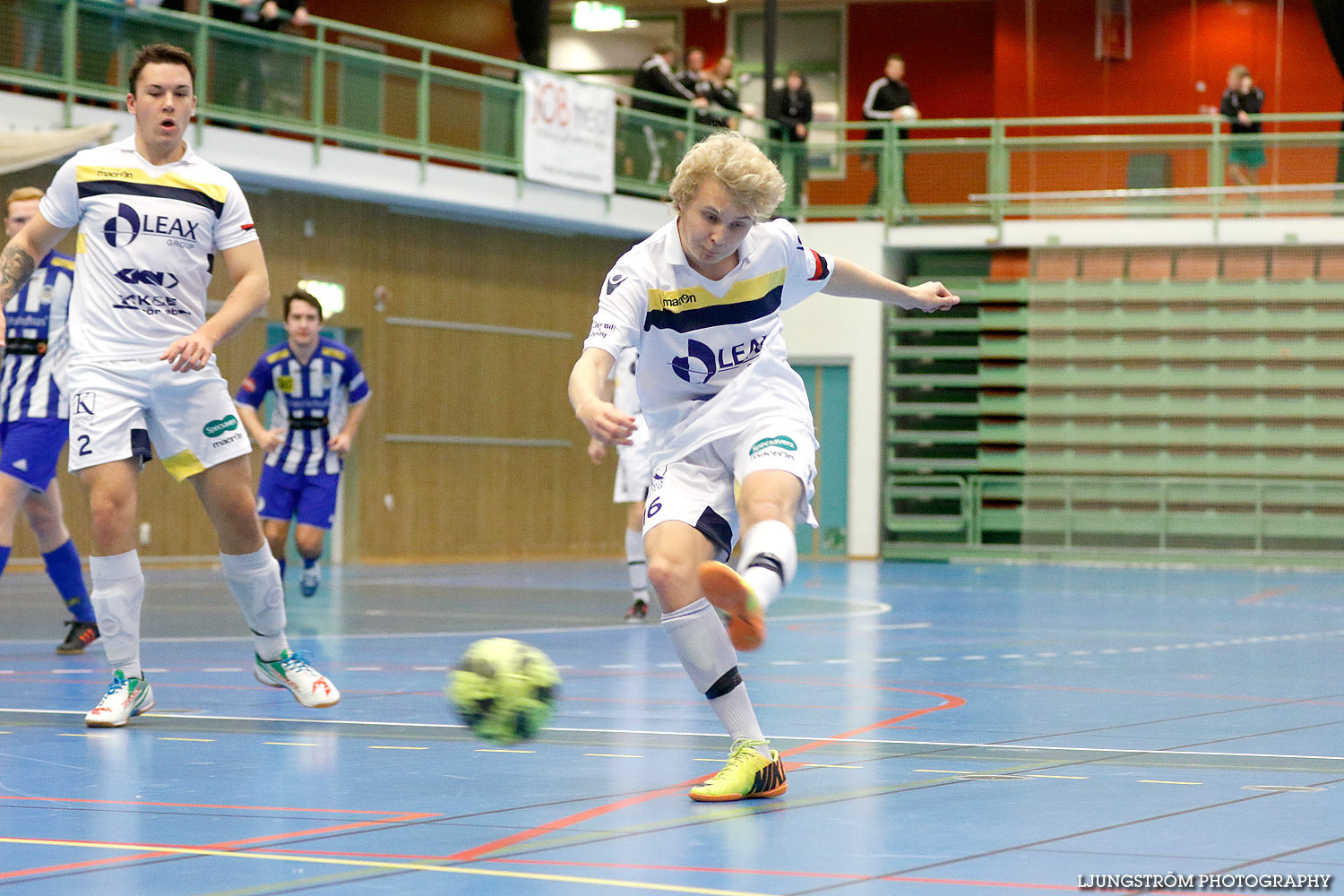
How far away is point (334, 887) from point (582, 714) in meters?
3.34

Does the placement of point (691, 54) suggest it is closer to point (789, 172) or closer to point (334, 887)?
point (789, 172)

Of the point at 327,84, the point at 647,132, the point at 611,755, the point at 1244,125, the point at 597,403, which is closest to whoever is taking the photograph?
the point at 597,403

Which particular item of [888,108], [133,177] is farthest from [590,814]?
[888,108]

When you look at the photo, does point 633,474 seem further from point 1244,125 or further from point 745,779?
point 1244,125

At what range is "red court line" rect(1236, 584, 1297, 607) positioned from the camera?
51.5 ft

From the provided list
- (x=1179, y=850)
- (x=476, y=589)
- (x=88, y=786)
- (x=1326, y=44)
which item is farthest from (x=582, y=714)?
(x=1326, y=44)

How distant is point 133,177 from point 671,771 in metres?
3.01

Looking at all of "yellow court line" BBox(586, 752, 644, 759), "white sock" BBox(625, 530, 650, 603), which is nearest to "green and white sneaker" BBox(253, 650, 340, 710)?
"yellow court line" BBox(586, 752, 644, 759)

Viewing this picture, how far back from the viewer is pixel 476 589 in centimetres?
1611

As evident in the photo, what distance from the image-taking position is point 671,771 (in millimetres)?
5406

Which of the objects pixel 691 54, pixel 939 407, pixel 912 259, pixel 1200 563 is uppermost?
pixel 691 54

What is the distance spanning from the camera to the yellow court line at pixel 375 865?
3.63 metres

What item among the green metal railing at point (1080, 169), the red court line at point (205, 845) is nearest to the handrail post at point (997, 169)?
the green metal railing at point (1080, 169)

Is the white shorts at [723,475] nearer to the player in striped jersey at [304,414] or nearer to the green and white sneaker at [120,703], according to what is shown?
the green and white sneaker at [120,703]
